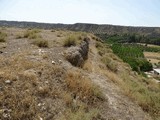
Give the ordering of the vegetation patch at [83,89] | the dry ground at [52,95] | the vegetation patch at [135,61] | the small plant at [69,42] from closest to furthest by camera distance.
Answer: the dry ground at [52,95], the vegetation patch at [83,89], the small plant at [69,42], the vegetation patch at [135,61]

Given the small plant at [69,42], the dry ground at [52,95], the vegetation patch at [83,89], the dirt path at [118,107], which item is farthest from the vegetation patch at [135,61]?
the vegetation patch at [83,89]

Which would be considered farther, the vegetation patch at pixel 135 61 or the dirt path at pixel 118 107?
the vegetation patch at pixel 135 61

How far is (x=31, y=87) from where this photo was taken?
9180 millimetres

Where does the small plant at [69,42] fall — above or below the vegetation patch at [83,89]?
above

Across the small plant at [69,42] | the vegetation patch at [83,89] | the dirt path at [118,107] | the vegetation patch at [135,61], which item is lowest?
the vegetation patch at [135,61]

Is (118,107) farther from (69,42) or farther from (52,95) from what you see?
(69,42)

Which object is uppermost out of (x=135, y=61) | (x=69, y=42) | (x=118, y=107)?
(x=69, y=42)

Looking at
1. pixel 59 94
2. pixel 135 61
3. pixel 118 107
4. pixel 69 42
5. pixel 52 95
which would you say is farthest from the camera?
pixel 135 61

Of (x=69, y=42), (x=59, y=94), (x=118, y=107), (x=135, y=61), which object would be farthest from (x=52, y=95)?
(x=135, y=61)

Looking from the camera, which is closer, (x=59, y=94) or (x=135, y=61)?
(x=59, y=94)

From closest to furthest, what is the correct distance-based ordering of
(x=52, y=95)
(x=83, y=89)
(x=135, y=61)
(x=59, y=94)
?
(x=52, y=95)
(x=59, y=94)
(x=83, y=89)
(x=135, y=61)

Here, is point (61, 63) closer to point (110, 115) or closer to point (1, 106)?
point (110, 115)

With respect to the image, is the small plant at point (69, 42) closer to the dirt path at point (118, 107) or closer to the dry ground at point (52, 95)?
the dry ground at point (52, 95)

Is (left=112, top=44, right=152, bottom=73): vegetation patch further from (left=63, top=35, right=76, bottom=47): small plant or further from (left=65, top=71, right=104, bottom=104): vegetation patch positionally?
(left=65, top=71, right=104, bottom=104): vegetation patch
